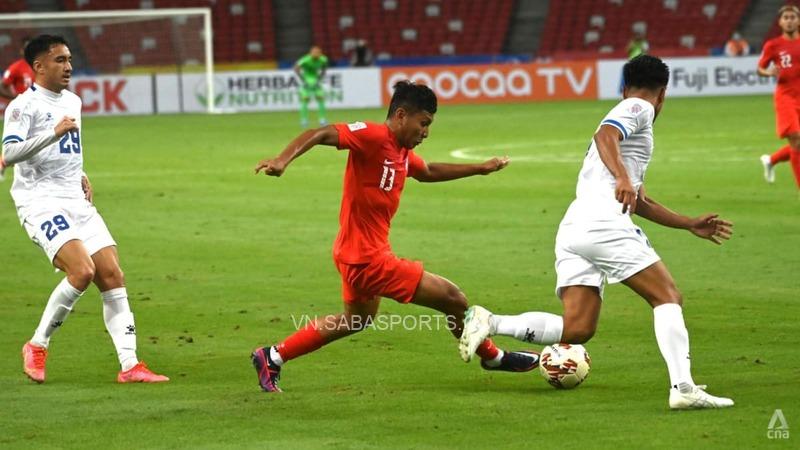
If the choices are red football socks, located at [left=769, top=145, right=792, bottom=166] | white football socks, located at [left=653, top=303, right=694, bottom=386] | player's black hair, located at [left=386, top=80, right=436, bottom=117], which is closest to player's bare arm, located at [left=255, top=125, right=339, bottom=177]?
player's black hair, located at [left=386, top=80, right=436, bottom=117]

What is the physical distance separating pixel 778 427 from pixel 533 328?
1577 millimetres

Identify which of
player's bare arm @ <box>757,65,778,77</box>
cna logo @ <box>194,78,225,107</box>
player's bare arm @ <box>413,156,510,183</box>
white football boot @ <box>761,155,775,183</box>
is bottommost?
cna logo @ <box>194,78,225,107</box>

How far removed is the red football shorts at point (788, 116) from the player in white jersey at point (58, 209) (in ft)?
34.7

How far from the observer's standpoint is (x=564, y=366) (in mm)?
8094

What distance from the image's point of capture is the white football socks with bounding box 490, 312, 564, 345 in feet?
26.0

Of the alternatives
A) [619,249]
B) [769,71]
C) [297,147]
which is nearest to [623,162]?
[619,249]

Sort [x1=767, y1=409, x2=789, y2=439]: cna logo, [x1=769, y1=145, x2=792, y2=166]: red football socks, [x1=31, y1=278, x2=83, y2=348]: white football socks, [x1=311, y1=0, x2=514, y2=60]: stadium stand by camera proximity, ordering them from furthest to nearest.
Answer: [x1=311, y1=0, x2=514, y2=60]: stadium stand, [x1=769, y1=145, x2=792, y2=166]: red football socks, [x1=31, y1=278, x2=83, y2=348]: white football socks, [x1=767, y1=409, x2=789, y2=439]: cna logo

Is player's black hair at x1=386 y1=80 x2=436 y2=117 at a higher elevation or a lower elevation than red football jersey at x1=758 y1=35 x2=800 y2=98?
higher

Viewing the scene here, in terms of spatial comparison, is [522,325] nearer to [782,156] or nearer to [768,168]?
[782,156]

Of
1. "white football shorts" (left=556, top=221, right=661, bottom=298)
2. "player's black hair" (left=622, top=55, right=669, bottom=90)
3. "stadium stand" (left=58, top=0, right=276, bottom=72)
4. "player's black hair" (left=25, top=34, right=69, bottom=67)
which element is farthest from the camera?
"stadium stand" (left=58, top=0, right=276, bottom=72)

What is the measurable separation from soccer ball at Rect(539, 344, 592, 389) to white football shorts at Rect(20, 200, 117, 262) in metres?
2.93

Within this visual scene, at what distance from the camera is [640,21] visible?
51.2m

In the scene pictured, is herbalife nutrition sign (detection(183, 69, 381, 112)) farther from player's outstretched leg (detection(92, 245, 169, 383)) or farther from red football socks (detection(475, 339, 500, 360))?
red football socks (detection(475, 339, 500, 360))

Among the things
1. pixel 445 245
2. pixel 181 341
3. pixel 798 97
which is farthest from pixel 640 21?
pixel 181 341
